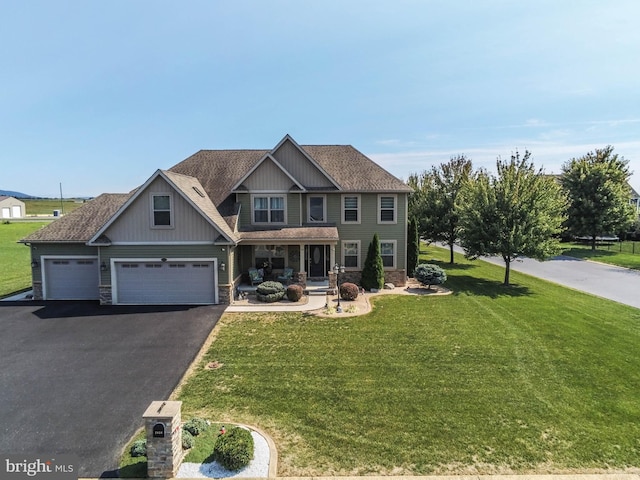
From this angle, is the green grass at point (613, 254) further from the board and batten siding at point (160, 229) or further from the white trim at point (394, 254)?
the board and batten siding at point (160, 229)

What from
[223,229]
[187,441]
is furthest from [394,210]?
[187,441]

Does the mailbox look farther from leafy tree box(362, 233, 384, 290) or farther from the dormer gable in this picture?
leafy tree box(362, 233, 384, 290)

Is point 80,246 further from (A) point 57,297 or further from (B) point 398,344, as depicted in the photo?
(B) point 398,344

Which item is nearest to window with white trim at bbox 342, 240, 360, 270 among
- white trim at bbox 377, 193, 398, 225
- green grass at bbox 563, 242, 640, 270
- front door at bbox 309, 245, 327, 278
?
front door at bbox 309, 245, 327, 278

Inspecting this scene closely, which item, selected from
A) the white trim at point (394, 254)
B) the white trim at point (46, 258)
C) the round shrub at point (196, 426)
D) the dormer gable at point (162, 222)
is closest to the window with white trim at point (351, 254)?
the white trim at point (394, 254)

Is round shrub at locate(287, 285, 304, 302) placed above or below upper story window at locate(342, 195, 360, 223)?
below

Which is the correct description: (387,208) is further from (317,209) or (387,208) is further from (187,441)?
(187,441)
